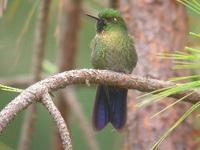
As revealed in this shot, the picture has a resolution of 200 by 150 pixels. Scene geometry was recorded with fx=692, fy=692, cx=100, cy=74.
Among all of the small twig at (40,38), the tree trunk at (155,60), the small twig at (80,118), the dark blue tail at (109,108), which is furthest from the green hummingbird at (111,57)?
the small twig at (80,118)

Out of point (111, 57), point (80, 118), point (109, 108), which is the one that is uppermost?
point (111, 57)

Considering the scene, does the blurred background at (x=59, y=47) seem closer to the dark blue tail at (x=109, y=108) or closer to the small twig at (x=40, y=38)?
the small twig at (x=40, y=38)

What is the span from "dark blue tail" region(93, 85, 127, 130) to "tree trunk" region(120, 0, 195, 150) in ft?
0.96

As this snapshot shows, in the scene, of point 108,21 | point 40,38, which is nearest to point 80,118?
point 40,38

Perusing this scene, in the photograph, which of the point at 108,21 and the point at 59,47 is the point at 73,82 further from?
the point at 59,47

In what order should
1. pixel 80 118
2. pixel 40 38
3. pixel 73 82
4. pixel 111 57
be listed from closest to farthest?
pixel 73 82 → pixel 111 57 → pixel 40 38 → pixel 80 118

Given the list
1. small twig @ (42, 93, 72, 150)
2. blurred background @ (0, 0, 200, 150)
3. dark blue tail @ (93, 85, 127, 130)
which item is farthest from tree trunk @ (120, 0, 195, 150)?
small twig @ (42, 93, 72, 150)

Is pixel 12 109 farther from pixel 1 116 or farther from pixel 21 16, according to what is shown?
pixel 21 16

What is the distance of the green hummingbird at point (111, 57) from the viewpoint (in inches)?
118

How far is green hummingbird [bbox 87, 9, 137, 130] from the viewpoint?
299 cm

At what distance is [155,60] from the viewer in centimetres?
339

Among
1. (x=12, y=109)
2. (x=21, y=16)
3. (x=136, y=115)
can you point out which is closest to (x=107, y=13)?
(x=136, y=115)

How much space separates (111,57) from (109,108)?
0.23m

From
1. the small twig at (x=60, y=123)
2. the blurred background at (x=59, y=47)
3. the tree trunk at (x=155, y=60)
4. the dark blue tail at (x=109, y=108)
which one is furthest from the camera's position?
the blurred background at (x=59, y=47)
